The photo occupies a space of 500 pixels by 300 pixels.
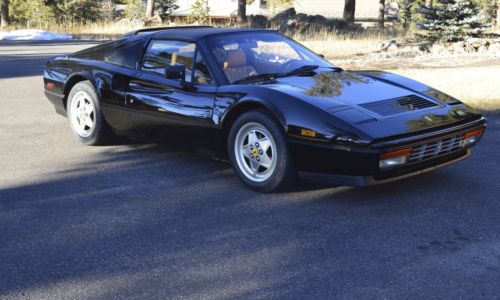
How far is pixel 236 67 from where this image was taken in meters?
5.54

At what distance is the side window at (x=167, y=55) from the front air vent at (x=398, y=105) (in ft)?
5.68

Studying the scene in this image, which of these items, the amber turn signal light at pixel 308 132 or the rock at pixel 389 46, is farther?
the rock at pixel 389 46

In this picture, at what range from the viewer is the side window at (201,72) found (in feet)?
18.0

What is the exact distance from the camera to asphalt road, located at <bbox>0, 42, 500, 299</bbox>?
3434mm

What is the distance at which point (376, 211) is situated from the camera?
4.58 m

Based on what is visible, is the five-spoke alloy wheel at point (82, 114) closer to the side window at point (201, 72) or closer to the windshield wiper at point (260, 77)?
the side window at point (201, 72)

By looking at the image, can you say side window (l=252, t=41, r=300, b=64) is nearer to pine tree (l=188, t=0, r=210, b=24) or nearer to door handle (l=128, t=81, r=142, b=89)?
door handle (l=128, t=81, r=142, b=89)

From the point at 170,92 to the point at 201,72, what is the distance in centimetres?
37

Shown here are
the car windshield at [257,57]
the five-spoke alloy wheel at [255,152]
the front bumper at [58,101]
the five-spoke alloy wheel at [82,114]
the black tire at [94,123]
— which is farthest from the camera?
the front bumper at [58,101]

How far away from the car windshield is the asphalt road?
959mm

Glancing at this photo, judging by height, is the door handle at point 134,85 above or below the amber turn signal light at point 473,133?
above

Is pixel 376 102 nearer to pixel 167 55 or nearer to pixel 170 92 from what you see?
pixel 170 92

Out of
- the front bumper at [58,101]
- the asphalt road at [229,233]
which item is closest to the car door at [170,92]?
the asphalt road at [229,233]

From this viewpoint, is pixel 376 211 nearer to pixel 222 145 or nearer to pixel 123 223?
pixel 222 145
